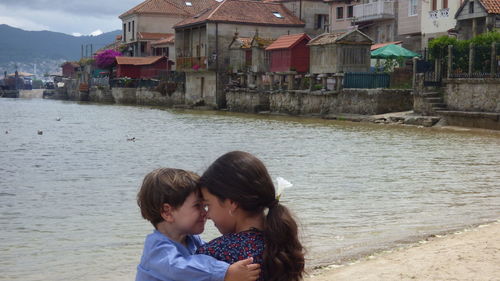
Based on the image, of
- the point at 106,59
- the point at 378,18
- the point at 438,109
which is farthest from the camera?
the point at 106,59

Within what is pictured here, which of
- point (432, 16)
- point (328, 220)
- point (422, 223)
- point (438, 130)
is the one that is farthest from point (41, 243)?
point (432, 16)

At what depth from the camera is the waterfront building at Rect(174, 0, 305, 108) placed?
51656 millimetres

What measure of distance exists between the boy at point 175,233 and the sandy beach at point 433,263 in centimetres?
303

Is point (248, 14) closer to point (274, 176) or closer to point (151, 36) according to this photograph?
point (151, 36)

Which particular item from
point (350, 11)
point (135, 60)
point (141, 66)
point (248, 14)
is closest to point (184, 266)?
point (350, 11)

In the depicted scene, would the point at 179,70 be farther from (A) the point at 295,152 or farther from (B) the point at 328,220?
(B) the point at 328,220

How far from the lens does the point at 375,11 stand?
4556 centimetres

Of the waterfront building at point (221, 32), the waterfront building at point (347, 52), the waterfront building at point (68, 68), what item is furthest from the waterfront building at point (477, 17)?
the waterfront building at point (68, 68)

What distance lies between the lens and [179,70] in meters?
58.2

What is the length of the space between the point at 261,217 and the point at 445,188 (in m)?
9.69

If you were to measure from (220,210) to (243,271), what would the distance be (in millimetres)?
281

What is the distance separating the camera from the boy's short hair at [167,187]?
322 cm

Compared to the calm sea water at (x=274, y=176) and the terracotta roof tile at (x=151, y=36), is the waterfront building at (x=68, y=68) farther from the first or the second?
the calm sea water at (x=274, y=176)

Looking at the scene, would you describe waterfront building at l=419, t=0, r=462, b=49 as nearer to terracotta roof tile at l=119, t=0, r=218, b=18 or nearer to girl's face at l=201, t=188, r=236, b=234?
terracotta roof tile at l=119, t=0, r=218, b=18
